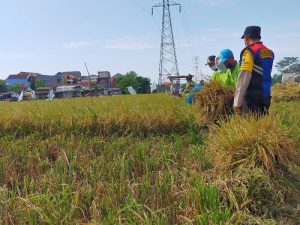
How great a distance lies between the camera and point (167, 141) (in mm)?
5172

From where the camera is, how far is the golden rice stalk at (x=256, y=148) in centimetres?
313

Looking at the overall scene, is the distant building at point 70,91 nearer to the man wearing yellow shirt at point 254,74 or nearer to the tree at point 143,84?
the tree at point 143,84

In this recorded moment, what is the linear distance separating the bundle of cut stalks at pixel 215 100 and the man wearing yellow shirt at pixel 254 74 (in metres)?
0.63

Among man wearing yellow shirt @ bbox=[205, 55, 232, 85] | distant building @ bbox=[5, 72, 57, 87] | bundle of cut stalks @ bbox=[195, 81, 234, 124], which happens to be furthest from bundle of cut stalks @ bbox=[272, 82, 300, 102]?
distant building @ bbox=[5, 72, 57, 87]

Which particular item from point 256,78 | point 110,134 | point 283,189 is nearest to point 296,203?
point 283,189

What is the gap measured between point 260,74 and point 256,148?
0.95 metres

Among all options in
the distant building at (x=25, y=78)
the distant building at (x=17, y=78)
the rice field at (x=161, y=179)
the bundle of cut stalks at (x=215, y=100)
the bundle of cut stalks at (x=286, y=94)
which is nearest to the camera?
the rice field at (x=161, y=179)

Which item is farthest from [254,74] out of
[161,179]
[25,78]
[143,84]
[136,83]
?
[25,78]

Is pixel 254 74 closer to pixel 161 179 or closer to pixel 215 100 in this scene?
pixel 215 100

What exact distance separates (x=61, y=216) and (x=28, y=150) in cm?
251

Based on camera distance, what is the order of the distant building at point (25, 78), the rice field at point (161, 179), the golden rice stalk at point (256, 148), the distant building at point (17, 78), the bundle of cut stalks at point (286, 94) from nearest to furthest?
the rice field at point (161, 179)
the golden rice stalk at point (256, 148)
the bundle of cut stalks at point (286, 94)
the distant building at point (17, 78)
the distant building at point (25, 78)

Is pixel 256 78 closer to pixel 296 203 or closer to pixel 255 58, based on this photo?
pixel 255 58

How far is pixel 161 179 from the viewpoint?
321 cm

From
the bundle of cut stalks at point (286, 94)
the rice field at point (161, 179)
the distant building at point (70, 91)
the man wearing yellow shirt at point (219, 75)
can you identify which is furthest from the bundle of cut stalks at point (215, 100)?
the distant building at point (70, 91)
